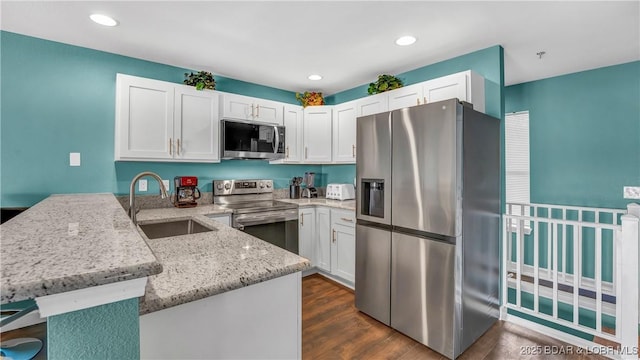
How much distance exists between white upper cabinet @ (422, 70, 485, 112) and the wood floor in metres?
1.86

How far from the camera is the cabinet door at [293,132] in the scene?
3.58 meters

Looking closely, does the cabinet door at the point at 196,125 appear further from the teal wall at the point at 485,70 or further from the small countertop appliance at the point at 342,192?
the teal wall at the point at 485,70

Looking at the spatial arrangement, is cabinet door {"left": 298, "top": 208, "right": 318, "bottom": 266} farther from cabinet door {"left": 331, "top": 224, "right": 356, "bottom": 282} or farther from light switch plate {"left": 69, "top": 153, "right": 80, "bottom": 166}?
light switch plate {"left": 69, "top": 153, "right": 80, "bottom": 166}

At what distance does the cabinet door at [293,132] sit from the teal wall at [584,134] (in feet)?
9.06

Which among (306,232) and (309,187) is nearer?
(306,232)

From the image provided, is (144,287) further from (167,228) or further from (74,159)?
(74,159)

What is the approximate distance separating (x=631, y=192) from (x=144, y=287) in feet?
13.6

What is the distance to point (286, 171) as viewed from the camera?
12.9 ft

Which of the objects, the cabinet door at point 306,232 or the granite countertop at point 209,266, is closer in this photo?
the granite countertop at point 209,266

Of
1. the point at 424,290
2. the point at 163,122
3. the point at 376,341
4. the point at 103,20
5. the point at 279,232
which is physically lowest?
the point at 376,341

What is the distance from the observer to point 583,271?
3.16 metres

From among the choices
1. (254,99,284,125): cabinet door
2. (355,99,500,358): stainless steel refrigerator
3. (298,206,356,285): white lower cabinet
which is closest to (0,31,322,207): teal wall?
(254,99,284,125): cabinet door

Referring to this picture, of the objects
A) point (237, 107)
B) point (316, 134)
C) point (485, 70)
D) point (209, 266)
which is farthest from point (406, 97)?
point (209, 266)

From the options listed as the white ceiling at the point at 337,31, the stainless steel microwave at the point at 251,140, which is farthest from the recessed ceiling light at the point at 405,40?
the stainless steel microwave at the point at 251,140
